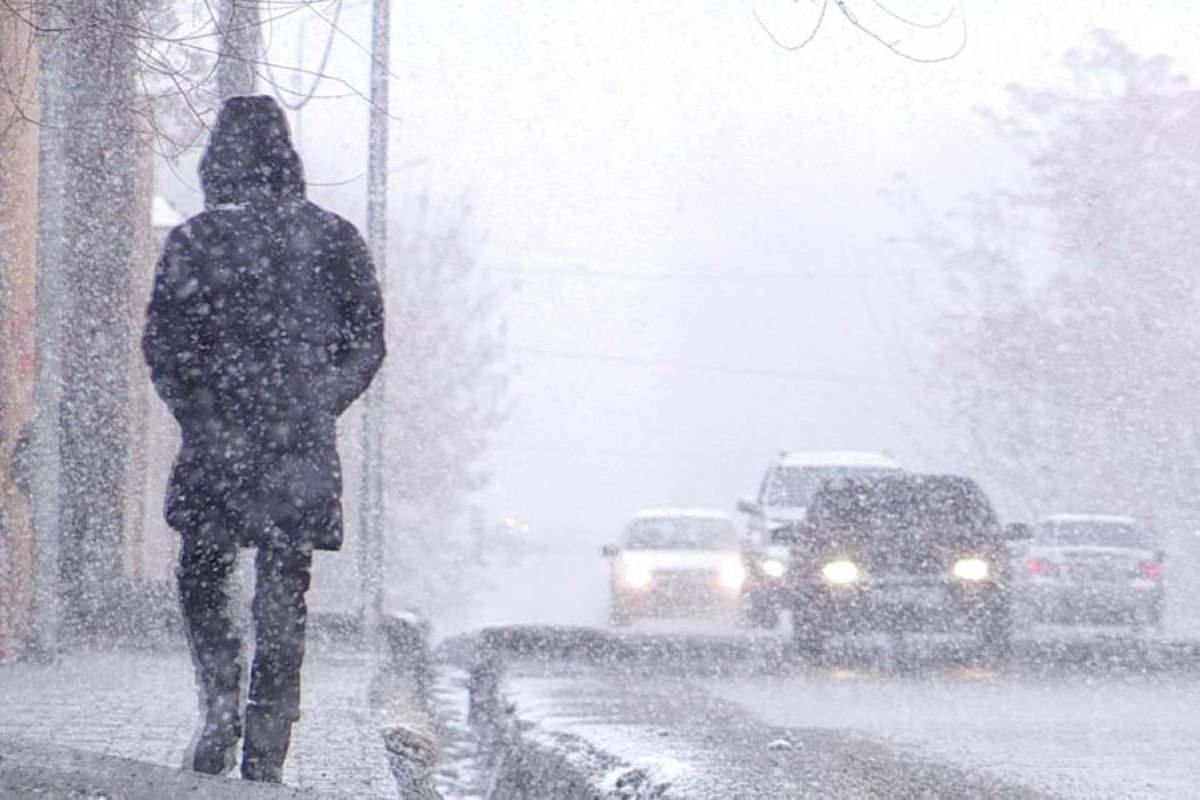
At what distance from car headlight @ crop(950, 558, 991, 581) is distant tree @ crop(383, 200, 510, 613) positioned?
31066 millimetres

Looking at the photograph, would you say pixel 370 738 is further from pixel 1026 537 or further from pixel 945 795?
pixel 1026 537

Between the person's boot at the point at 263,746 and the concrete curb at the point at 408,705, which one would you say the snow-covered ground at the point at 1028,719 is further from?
the person's boot at the point at 263,746

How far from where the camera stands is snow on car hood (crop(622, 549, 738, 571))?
24.2 m

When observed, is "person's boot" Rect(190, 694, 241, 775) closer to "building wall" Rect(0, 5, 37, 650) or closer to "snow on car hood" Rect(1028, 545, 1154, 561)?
"building wall" Rect(0, 5, 37, 650)

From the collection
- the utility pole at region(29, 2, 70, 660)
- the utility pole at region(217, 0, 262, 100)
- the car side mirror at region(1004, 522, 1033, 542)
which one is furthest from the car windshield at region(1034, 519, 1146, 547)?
the utility pole at region(29, 2, 70, 660)

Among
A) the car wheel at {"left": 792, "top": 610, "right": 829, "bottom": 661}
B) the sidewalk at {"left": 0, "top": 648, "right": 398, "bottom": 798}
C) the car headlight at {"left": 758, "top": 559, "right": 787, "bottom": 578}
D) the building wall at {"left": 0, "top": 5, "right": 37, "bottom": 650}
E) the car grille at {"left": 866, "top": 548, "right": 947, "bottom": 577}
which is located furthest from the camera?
the car headlight at {"left": 758, "top": 559, "right": 787, "bottom": 578}

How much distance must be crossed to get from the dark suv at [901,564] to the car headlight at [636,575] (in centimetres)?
646

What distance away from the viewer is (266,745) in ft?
18.1

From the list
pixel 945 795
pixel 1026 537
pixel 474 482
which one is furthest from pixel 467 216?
pixel 945 795

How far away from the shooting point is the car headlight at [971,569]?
16500 mm

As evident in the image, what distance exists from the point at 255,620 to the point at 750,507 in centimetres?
1761

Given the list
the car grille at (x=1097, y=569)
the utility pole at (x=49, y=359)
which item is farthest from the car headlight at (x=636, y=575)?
the utility pole at (x=49, y=359)

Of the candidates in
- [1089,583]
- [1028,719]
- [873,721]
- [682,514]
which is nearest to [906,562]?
[1028,719]

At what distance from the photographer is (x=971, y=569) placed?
16578mm
